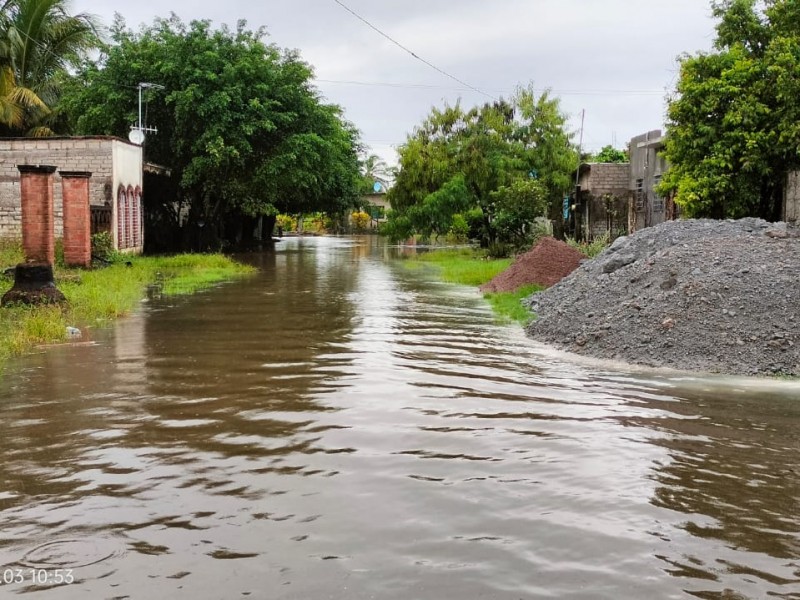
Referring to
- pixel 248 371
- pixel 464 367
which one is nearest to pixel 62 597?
pixel 248 371

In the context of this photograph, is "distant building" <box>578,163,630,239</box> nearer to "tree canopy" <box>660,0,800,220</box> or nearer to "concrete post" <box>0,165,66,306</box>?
"tree canopy" <box>660,0,800,220</box>

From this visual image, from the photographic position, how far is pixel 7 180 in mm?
23328

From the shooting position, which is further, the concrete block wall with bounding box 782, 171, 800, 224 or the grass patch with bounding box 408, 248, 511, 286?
the grass patch with bounding box 408, 248, 511, 286

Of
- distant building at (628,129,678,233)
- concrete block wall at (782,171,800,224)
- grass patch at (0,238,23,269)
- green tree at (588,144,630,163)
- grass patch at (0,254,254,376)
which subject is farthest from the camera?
green tree at (588,144,630,163)

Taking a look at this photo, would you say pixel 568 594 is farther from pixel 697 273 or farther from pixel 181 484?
pixel 697 273

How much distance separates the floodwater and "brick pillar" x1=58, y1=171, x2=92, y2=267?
1116 cm

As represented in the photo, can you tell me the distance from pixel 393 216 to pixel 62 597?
32.2 meters

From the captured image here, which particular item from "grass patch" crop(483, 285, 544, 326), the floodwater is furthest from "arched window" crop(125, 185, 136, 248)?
the floodwater

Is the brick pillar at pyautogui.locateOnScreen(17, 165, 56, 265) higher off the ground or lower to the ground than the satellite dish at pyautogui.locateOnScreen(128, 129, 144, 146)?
lower

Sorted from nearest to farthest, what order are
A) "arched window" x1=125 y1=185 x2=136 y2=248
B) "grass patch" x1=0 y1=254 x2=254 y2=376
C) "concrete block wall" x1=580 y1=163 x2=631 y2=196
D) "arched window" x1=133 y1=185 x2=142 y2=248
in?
"grass patch" x1=0 y1=254 x2=254 y2=376, "arched window" x1=125 y1=185 x2=136 y2=248, "arched window" x1=133 y1=185 x2=142 y2=248, "concrete block wall" x1=580 y1=163 x2=631 y2=196

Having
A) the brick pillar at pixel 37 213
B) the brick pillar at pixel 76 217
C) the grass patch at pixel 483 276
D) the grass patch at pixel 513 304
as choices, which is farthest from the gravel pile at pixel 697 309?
the brick pillar at pixel 76 217

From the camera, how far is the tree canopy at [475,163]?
32406 millimetres

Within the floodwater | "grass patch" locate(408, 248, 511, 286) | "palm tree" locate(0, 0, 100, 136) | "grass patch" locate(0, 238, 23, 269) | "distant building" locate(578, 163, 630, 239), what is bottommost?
the floodwater

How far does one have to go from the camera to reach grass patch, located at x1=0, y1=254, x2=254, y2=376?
1023 centimetres
